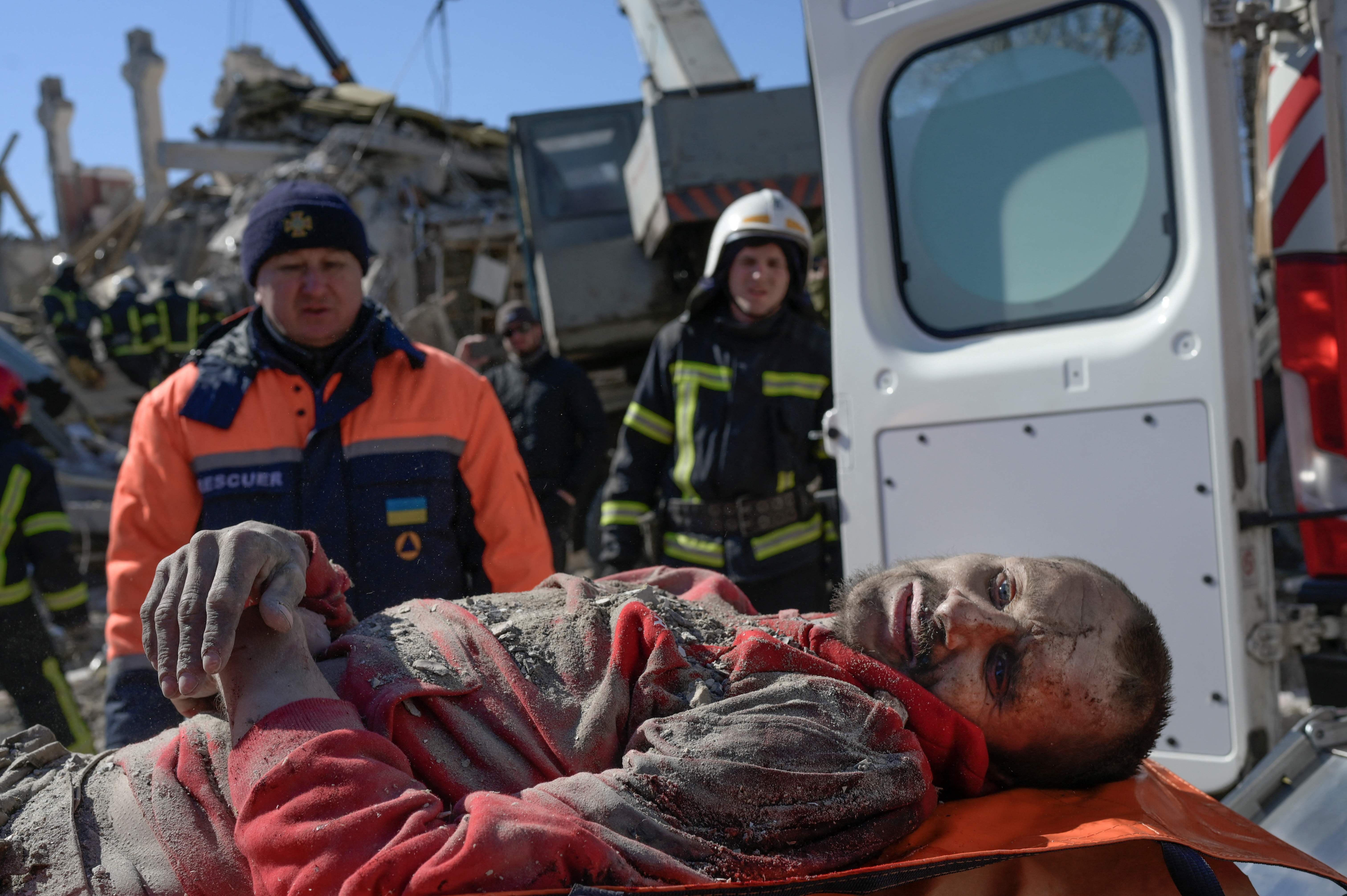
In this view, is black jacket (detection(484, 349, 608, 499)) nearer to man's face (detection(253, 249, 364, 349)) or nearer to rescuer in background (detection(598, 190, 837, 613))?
rescuer in background (detection(598, 190, 837, 613))

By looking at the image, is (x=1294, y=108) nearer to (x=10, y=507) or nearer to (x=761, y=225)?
(x=761, y=225)

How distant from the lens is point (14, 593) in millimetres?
4066

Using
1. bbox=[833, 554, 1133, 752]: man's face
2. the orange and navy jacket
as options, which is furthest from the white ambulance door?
the orange and navy jacket

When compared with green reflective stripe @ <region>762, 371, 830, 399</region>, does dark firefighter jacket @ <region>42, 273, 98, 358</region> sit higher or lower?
higher

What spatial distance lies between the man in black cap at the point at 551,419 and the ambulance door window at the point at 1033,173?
9.93ft

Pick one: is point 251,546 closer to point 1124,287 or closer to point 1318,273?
point 1124,287

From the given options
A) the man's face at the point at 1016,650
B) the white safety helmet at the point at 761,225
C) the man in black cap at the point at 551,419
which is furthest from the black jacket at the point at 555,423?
the man's face at the point at 1016,650

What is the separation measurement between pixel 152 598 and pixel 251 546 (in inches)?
6.3

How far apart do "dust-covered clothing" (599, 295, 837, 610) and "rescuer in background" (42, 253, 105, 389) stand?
34.2 feet

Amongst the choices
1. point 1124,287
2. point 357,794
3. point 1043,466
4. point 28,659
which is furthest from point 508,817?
point 28,659

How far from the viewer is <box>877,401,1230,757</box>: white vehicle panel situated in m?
2.27

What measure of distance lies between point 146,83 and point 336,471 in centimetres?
2126

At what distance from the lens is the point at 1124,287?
245 cm

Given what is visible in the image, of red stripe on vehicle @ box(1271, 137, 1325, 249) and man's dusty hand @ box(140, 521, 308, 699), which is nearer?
man's dusty hand @ box(140, 521, 308, 699)
